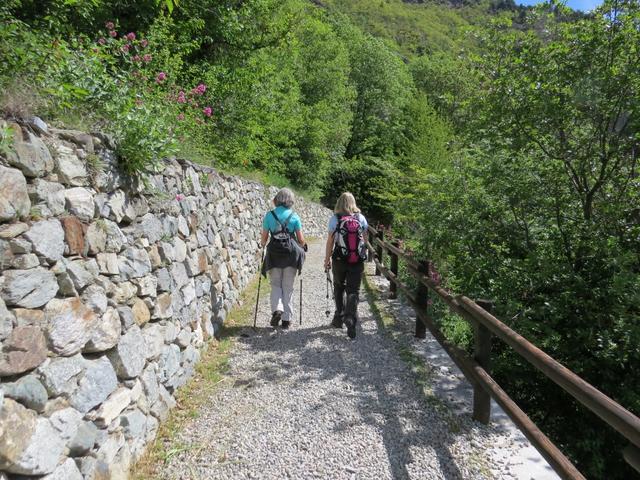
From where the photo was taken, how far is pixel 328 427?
3668 millimetres

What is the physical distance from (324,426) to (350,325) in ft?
6.92

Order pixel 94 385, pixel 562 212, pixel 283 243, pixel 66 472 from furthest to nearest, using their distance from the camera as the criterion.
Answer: pixel 562 212 < pixel 283 243 < pixel 94 385 < pixel 66 472

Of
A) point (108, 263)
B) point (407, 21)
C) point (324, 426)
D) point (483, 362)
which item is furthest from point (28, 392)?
point (407, 21)

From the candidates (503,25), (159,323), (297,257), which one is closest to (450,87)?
(503,25)

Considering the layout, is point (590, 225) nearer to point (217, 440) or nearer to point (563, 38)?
point (563, 38)

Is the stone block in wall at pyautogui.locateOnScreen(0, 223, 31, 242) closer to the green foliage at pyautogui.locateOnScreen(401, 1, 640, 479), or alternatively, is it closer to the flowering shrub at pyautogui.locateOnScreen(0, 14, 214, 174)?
the flowering shrub at pyautogui.locateOnScreen(0, 14, 214, 174)

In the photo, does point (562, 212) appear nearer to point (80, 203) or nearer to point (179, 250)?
point (179, 250)

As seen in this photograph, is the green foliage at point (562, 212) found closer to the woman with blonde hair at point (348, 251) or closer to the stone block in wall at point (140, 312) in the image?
the woman with blonde hair at point (348, 251)

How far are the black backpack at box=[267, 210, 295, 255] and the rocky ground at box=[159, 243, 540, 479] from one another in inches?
51.3

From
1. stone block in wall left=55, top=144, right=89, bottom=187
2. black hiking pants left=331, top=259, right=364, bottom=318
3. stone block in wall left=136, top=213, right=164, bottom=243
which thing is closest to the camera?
stone block in wall left=55, top=144, right=89, bottom=187

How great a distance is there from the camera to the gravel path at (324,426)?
3.17m

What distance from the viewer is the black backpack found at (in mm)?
5676

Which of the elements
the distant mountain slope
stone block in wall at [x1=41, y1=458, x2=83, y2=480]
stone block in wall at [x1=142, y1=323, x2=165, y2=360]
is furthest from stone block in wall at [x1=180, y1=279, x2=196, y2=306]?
the distant mountain slope

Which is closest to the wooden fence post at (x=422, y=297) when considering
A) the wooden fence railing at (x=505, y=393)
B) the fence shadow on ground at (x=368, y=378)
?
the wooden fence railing at (x=505, y=393)
